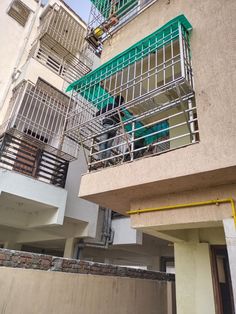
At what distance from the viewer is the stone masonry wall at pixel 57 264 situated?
3090mm

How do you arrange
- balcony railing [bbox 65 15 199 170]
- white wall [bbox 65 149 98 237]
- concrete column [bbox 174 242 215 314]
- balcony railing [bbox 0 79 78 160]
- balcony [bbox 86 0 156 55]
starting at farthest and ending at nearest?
white wall [bbox 65 149 98 237] < balcony railing [bbox 0 79 78 160] < balcony [bbox 86 0 156 55] < concrete column [bbox 174 242 215 314] < balcony railing [bbox 65 15 199 170]

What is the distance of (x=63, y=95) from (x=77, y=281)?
6290 mm

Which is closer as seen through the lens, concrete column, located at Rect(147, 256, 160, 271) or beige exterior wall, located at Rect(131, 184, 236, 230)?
beige exterior wall, located at Rect(131, 184, 236, 230)

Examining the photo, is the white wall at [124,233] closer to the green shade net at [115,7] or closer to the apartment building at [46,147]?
the apartment building at [46,147]

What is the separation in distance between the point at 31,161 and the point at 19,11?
7.91 metres

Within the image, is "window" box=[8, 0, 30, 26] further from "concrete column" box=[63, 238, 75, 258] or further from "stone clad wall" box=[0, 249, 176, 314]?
"stone clad wall" box=[0, 249, 176, 314]

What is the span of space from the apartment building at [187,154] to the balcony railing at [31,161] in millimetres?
2131

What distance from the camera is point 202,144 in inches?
100

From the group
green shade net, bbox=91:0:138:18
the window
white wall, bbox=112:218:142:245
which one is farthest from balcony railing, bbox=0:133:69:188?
the window

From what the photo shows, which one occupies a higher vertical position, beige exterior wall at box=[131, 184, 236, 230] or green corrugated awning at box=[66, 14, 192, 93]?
green corrugated awning at box=[66, 14, 192, 93]

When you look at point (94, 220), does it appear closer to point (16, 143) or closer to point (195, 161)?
point (16, 143)

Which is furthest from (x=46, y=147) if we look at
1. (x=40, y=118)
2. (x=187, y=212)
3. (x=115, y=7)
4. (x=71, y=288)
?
(x=187, y=212)

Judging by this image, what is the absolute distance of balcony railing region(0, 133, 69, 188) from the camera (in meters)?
5.66

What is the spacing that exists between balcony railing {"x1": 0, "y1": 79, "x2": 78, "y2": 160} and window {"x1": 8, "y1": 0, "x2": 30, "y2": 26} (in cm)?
454
